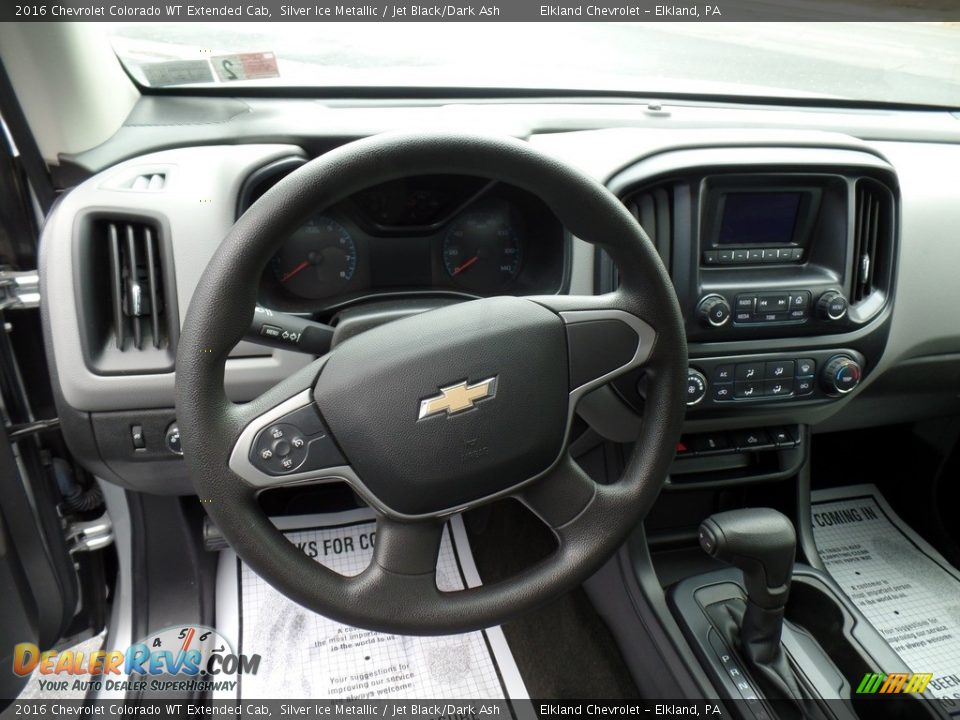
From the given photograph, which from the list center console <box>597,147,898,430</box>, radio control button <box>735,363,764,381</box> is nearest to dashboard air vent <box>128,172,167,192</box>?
center console <box>597,147,898,430</box>

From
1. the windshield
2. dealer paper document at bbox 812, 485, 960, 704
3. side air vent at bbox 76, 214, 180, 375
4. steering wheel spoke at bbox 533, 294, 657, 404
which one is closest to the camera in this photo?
steering wheel spoke at bbox 533, 294, 657, 404

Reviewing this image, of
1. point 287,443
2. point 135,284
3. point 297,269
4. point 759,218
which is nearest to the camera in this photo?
point 287,443

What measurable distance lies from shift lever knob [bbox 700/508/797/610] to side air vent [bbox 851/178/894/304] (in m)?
0.48

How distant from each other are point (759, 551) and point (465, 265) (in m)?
0.65

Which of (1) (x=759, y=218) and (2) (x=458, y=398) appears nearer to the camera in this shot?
(2) (x=458, y=398)

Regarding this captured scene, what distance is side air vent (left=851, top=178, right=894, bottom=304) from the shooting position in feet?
4.00

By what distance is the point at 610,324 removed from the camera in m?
0.85

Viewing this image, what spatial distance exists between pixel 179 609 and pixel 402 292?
30.2 inches

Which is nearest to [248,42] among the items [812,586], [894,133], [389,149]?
[389,149]

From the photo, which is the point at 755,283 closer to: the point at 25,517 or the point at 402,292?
the point at 402,292

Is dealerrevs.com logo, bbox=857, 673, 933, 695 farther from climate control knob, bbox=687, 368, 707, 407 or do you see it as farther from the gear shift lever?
climate control knob, bbox=687, 368, 707, 407

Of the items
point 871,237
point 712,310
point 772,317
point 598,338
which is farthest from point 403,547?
point 871,237

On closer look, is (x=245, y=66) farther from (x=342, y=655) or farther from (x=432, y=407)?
(x=342, y=655)

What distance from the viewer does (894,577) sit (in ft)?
4.90
